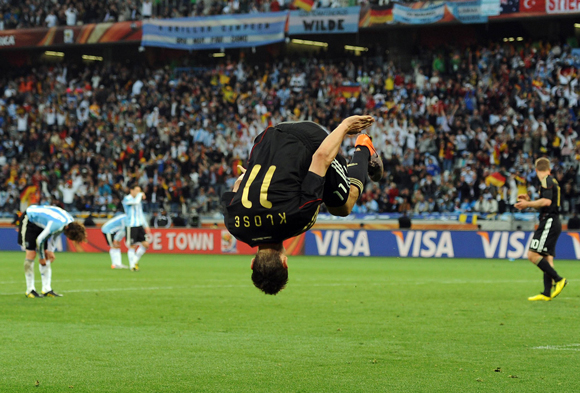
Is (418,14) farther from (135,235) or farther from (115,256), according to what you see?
(115,256)

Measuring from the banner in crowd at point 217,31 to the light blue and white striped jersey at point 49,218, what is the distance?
25.9m

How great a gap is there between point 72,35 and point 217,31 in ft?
28.9

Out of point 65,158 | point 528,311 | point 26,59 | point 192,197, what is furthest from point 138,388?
point 26,59

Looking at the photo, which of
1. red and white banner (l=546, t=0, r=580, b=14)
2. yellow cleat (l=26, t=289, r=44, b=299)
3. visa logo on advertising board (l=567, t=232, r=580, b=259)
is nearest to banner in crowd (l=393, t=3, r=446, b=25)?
red and white banner (l=546, t=0, r=580, b=14)

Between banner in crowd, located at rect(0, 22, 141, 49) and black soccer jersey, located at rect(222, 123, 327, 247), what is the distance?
37428 millimetres

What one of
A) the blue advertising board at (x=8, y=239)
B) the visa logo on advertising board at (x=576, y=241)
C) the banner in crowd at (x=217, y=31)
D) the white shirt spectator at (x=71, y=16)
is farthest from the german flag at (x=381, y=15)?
the blue advertising board at (x=8, y=239)

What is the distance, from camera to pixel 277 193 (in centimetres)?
645

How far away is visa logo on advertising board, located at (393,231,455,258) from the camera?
27578 mm

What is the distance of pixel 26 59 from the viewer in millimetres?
49625

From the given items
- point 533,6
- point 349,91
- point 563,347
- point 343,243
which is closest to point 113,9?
point 349,91

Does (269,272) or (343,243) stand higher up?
(269,272)

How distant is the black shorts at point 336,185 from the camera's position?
22.7ft

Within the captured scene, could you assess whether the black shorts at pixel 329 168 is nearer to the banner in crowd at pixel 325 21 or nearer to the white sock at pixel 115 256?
the white sock at pixel 115 256

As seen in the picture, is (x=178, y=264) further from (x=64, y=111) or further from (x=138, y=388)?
(x=64, y=111)
